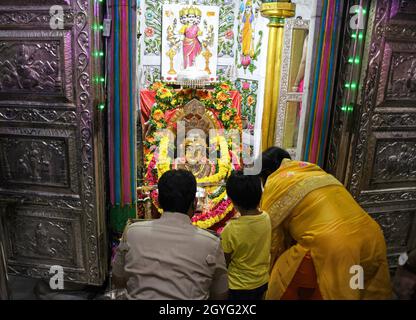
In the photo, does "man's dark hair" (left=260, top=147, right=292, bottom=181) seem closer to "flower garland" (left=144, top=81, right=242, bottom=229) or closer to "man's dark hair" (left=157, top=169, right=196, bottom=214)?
"man's dark hair" (left=157, top=169, right=196, bottom=214)

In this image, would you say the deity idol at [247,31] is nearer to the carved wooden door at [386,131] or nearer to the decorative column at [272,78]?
the decorative column at [272,78]

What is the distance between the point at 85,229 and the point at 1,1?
1.85m

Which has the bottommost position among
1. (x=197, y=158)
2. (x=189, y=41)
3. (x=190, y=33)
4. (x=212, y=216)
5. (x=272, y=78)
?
(x=212, y=216)

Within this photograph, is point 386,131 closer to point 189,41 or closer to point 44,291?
point 44,291

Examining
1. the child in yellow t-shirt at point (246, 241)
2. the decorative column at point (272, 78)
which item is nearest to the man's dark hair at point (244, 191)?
the child in yellow t-shirt at point (246, 241)

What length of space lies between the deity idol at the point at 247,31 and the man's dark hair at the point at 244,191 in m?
5.29

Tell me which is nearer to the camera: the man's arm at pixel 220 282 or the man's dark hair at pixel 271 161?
the man's arm at pixel 220 282

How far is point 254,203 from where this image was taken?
217 centimetres

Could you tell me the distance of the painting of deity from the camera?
749 cm

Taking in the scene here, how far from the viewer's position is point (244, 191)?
213 centimetres

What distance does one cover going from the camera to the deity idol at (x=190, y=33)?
24.6 feet

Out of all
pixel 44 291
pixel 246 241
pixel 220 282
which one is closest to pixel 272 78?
pixel 246 241

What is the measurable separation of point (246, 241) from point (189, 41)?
249 inches

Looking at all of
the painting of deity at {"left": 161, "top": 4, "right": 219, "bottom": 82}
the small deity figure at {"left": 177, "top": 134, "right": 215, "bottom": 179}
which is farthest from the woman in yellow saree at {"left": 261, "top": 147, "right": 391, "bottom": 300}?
the painting of deity at {"left": 161, "top": 4, "right": 219, "bottom": 82}
